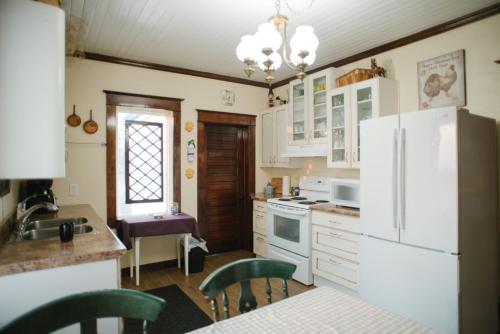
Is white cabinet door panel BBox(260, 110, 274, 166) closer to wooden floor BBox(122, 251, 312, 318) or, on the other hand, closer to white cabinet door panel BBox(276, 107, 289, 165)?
white cabinet door panel BBox(276, 107, 289, 165)

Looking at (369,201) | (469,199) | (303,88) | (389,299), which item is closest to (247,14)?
(303,88)

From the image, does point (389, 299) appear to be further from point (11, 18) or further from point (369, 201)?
point (11, 18)

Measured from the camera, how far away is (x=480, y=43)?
99.6 inches

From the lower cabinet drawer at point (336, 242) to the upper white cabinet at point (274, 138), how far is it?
1.31 meters

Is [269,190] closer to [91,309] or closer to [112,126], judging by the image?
[112,126]

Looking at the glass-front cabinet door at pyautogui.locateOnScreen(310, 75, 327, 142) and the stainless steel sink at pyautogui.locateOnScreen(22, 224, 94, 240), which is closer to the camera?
the stainless steel sink at pyautogui.locateOnScreen(22, 224, 94, 240)

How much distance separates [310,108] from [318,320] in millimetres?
2974

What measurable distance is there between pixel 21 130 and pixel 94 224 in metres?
1.33

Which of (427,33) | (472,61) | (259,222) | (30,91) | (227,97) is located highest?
(427,33)

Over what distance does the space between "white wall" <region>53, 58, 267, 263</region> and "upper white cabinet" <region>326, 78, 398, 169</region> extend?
1758mm

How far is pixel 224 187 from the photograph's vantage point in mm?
4461

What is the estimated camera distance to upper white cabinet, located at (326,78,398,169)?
302 centimetres

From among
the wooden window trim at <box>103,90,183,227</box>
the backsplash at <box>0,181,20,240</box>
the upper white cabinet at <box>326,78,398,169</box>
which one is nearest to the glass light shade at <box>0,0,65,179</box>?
the backsplash at <box>0,181,20,240</box>

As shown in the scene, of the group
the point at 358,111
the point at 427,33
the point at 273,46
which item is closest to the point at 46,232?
the point at 273,46
